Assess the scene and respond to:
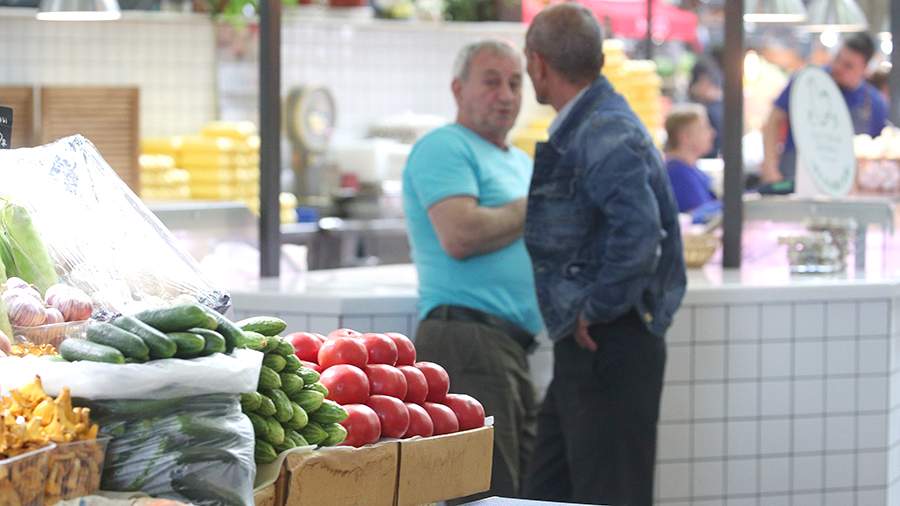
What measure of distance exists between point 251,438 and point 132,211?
958 millimetres

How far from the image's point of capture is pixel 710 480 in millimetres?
5551

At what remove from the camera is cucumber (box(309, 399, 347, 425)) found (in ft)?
9.82

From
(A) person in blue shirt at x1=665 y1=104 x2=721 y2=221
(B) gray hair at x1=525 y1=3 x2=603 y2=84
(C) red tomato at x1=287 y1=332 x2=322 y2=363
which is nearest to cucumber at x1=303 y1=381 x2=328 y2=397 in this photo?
(C) red tomato at x1=287 y1=332 x2=322 y2=363

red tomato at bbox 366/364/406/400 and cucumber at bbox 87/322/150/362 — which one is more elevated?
cucumber at bbox 87/322/150/362

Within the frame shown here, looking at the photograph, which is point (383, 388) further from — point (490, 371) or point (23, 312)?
point (490, 371)

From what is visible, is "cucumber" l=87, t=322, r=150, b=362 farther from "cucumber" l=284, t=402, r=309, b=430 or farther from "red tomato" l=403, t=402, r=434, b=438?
"red tomato" l=403, t=402, r=434, b=438

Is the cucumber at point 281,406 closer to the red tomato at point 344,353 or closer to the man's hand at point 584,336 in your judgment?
the red tomato at point 344,353

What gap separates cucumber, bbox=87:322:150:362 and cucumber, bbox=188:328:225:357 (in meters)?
0.10

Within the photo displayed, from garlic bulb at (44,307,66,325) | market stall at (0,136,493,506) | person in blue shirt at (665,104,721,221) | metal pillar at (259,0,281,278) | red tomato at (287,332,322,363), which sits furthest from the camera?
person in blue shirt at (665,104,721,221)

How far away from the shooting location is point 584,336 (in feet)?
15.4

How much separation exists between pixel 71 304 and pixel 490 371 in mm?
2006

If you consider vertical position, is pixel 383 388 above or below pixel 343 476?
above

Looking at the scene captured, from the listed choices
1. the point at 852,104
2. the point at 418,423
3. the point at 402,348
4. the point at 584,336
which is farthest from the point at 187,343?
the point at 852,104

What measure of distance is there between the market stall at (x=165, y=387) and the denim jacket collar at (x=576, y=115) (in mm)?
1553
